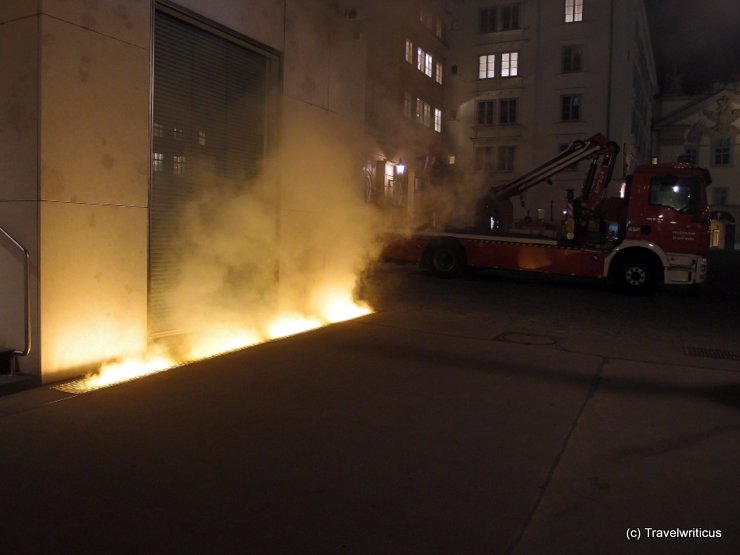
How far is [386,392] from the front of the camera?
4.44 meters

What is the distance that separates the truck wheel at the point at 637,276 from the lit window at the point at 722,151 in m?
38.3

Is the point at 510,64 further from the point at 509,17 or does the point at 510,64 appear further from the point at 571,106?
the point at 571,106

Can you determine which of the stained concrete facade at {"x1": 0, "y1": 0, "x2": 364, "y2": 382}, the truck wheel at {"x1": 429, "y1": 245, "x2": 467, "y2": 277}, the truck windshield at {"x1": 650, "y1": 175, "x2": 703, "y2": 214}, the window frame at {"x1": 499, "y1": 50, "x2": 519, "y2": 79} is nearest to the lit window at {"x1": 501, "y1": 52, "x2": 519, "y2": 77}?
the window frame at {"x1": 499, "y1": 50, "x2": 519, "y2": 79}

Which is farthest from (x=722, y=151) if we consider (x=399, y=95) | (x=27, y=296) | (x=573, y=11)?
(x=27, y=296)

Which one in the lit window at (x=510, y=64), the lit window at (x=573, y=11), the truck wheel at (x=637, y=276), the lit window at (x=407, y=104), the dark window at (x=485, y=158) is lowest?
the truck wheel at (x=637, y=276)

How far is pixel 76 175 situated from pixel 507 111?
3007 centimetres

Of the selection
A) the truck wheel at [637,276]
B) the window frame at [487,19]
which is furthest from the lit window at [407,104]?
the window frame at [487,19]

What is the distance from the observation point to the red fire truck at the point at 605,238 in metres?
11.7

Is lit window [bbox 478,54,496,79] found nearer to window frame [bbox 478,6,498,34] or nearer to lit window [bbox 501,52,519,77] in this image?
lit window [bbox 501,52,519,77]

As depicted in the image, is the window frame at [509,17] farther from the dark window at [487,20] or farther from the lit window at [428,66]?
the lit window at [428,66]

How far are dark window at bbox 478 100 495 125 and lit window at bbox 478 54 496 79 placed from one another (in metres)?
1.41

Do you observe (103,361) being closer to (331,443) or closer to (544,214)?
(331,443)

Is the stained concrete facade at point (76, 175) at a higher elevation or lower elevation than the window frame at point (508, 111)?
lower

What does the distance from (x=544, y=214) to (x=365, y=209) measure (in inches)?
967
